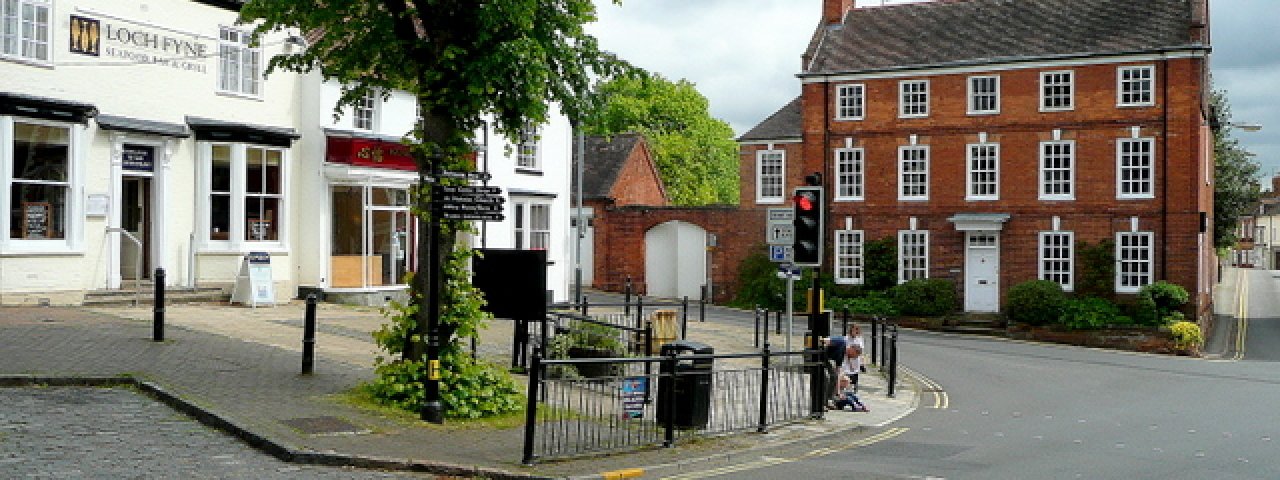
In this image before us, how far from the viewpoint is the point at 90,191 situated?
65.0 ft

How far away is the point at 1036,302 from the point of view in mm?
32438

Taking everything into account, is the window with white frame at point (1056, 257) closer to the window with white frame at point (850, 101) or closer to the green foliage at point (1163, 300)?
the green foliage at point (1163, 300)

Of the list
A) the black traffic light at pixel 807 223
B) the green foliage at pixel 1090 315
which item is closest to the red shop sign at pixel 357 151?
the black traffic light at pixel 807 223

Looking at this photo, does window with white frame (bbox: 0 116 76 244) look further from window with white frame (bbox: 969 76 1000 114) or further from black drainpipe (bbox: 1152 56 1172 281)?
black drainpipe (bbox: 1152 56 1172 281)

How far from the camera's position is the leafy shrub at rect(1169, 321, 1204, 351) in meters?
29.5

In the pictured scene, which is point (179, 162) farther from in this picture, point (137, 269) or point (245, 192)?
point (137, 269)

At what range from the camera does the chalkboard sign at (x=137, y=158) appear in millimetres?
20453

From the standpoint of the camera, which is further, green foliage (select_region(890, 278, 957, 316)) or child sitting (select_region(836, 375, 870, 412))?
green foliage (select_region(890, 278, 957, 316))

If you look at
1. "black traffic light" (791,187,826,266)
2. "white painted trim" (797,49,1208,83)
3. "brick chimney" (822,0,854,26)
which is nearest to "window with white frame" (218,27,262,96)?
"black traffic light" (791,187,826,266)

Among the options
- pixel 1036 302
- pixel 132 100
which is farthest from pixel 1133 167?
pixel 132 100

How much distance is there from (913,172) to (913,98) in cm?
266

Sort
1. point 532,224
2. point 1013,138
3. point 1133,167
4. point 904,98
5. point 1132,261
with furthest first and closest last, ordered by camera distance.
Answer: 1. point 904,98
2. point 1013,138
3. point 1133,167
4. point 1132,261
5. point 532,224

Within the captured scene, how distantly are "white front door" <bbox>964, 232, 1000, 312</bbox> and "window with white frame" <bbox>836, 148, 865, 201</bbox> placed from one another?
4.38 metres

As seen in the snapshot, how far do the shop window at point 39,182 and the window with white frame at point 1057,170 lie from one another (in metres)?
28.7
